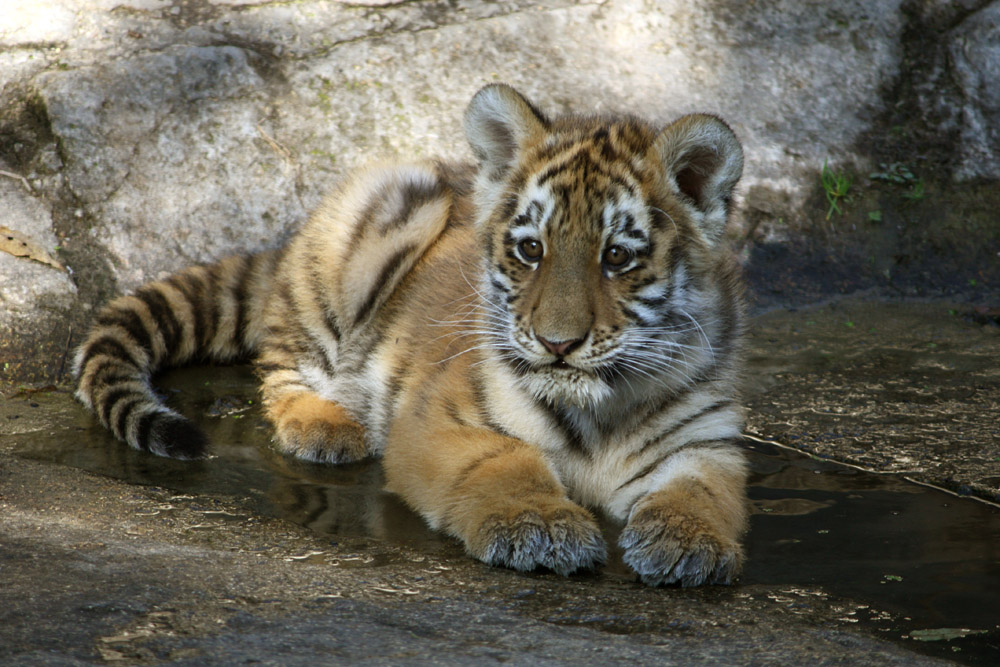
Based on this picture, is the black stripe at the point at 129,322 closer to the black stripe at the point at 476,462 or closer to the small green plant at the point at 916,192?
the black stripe at the point at 476,462

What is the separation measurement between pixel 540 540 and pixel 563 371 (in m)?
0.55

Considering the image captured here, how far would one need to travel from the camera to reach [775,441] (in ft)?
13.9

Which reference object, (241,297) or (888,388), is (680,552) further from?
(241,297)

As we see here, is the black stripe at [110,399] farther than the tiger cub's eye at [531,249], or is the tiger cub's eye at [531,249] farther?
the black stripe at [110,399]

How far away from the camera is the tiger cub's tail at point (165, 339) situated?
13.0 ft

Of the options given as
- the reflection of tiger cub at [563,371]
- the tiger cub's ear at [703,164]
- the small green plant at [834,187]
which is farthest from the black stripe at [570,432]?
the small green plant at [834,187]

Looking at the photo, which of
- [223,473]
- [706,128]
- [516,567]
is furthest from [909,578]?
[223,473]

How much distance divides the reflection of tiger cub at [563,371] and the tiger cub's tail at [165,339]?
0.05 ft

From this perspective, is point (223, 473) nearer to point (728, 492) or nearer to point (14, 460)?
point (14, 460)

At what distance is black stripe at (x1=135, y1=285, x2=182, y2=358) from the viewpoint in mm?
4746

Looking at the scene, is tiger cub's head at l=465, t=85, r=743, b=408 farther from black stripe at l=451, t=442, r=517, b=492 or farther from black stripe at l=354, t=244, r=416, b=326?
black stripe at l=354, t=244, r=416, b=326

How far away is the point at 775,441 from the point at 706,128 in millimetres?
1532

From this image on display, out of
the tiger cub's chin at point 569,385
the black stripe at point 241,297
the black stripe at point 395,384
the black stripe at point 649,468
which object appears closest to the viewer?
the tiger cub's chin at point 569,385

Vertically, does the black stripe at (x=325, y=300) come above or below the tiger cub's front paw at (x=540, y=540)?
above
